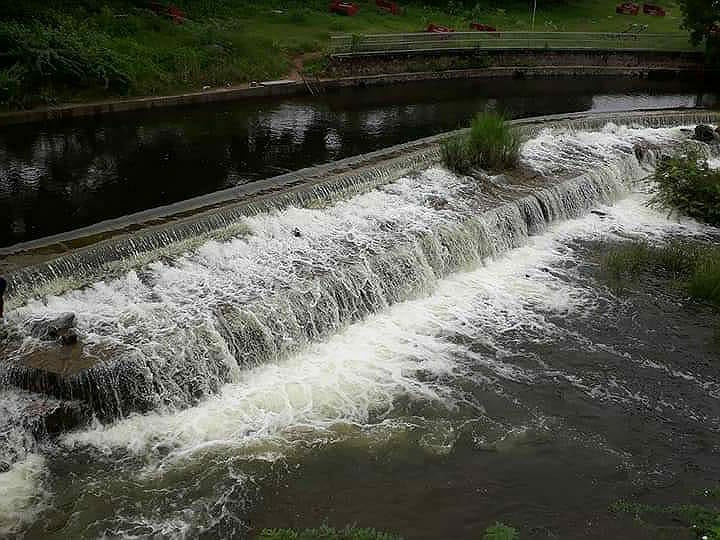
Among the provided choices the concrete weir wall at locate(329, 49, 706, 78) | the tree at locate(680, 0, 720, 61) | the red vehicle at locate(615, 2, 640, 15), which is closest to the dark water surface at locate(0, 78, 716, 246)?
the concrete weir wall at locate(329, 49, 706, 78)

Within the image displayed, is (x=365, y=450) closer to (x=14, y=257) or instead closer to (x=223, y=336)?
(x=223, y=336)

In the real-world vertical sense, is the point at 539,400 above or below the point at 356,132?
below

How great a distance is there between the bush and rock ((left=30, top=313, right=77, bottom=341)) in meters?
11.3

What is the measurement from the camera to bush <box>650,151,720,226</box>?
1426 centimetres

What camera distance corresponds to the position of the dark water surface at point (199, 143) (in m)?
12.2

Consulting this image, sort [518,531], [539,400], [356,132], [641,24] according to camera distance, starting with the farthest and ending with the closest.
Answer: [641,24]
[356,132]
[539,400]
[518,531]

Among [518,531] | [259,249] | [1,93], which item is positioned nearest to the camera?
[518,531]

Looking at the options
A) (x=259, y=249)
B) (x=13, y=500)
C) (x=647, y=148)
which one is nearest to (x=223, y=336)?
(x=259, y=249)

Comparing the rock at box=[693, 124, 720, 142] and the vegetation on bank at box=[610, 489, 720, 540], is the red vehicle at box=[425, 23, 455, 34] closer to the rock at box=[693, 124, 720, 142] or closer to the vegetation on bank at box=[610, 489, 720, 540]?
the rock at box=[693, 124, 720, 142]

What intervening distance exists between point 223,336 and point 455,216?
5190 millimetres

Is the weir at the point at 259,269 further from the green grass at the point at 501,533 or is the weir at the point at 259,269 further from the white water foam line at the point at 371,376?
the green grass at the point at 501,533

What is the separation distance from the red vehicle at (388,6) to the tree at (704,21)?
1142cm

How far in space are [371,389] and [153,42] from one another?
54.3 feet

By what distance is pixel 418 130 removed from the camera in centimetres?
1839
